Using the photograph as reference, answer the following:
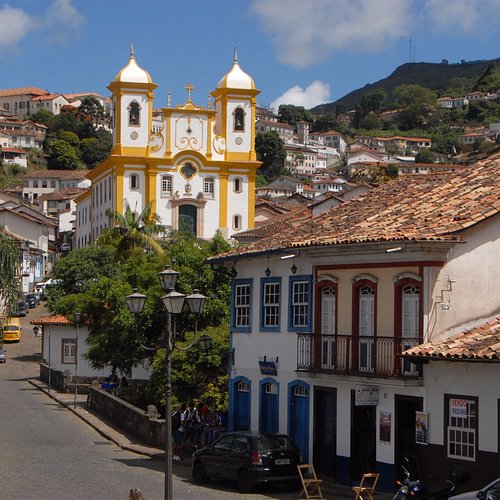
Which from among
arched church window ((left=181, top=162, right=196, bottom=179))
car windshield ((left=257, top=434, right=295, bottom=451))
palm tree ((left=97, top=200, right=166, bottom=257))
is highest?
arched church window ((left=181, top=162, right=196, bottom=179))

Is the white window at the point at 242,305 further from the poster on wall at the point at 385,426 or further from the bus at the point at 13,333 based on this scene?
the bus at the point at 13,333

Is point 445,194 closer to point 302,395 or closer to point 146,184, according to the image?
point 302,395

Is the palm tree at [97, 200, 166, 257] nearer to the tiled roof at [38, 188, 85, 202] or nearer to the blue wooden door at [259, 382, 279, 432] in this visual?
the blue wooden door at [259, 382, 279, 432]

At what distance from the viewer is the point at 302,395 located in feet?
88.6

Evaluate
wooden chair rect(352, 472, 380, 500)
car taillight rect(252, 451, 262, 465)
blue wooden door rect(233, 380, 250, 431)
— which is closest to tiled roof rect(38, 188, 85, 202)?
blue wooden door rect(233, 380, 250, 431)

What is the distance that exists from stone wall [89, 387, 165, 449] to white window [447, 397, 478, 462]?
1109cm

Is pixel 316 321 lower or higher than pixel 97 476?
higher

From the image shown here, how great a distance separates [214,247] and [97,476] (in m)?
17.3

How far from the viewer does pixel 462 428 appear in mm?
21703

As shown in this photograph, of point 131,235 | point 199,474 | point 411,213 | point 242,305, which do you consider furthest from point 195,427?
point 131,235

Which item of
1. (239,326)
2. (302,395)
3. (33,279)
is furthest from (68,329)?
(33,279)

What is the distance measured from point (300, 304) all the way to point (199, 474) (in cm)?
421

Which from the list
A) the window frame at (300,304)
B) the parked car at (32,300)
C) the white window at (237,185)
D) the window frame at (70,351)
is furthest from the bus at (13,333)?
the window frame at (300,304)

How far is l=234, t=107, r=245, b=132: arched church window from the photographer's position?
8962 centimetres
